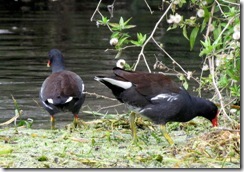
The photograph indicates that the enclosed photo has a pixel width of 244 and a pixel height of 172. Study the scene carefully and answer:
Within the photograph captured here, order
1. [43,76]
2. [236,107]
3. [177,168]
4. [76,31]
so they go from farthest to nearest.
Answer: [76,31] < [43,76] < [236,107] < [177,168]

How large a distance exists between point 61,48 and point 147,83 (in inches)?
408

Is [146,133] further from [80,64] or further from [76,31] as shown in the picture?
[76,31]

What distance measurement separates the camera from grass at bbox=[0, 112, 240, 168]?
5840 millimetres

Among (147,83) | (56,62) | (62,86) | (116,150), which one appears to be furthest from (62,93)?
(116,150)

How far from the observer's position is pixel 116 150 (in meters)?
6.55

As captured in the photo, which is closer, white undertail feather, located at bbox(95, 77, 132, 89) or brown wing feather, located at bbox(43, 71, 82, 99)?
white undertail feather, located at bbox(95, 77, 132, 89)

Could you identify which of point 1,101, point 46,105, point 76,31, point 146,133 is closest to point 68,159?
point 146,133

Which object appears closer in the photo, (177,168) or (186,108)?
(177,168)

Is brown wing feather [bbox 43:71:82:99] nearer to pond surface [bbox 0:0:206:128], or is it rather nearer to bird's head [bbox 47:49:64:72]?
pond surface [bbox 0:0:206:128]

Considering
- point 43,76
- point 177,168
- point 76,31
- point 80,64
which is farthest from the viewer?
point 76,31

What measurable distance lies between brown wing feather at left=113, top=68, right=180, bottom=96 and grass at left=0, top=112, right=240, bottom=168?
495 mm

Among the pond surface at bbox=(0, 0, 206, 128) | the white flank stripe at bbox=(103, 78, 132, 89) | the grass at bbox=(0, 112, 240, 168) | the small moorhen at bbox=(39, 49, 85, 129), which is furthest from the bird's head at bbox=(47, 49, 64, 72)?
the white flank stripe at bbox=(103, 78, 132, 89)

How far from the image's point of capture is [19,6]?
90.2 feet

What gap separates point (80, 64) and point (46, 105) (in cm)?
590
